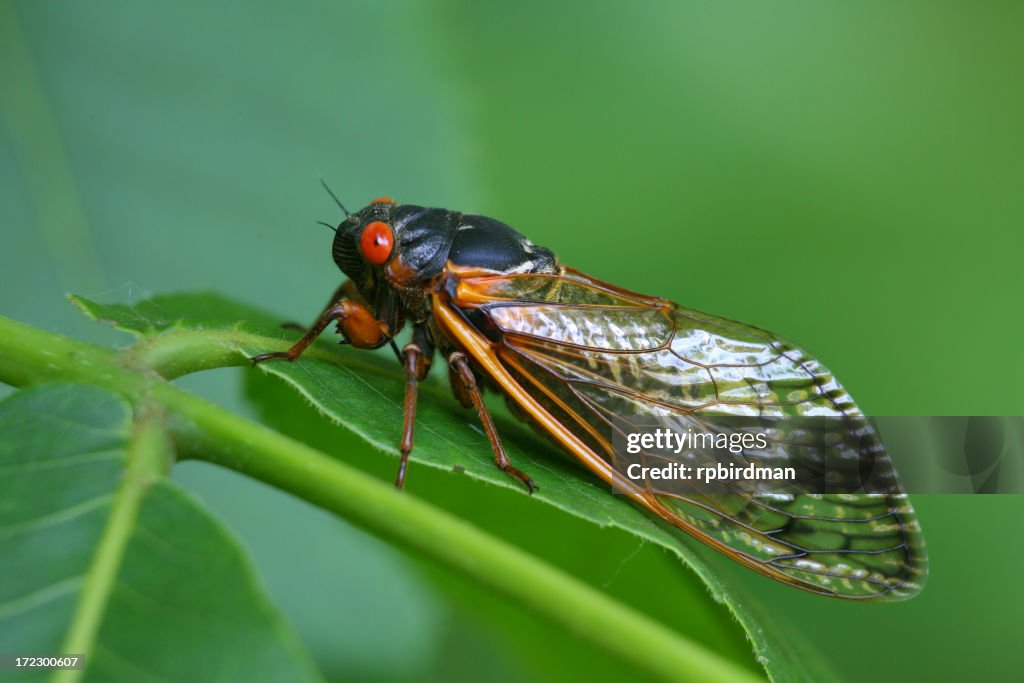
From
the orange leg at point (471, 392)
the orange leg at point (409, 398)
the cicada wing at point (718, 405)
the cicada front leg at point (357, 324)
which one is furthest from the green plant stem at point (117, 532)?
the cicada wing at point (718, 405)

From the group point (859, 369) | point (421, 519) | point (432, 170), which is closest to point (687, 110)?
point (859, 369)

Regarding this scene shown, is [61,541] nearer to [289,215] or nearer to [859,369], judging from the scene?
[289,215]

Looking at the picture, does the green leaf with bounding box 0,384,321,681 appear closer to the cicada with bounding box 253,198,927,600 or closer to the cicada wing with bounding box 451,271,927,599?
the cicada with bounding box 253,198,927,600

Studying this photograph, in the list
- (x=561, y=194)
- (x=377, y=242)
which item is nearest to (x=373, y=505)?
(x=377, y=242)

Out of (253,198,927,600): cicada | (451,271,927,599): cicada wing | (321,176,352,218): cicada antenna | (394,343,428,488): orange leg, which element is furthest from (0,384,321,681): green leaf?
(321,176,352,218): cicada antenna

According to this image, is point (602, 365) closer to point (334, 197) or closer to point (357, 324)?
point (357, 324)

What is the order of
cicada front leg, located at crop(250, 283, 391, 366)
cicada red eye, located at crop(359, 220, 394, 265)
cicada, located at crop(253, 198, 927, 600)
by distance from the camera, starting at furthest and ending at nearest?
cicada red eye, located at crop(359, 220, 394, 265), cicada front leg, located at crop(250, 283, 391, 366), cicada, located at crop(253, 198, 927, 600)
